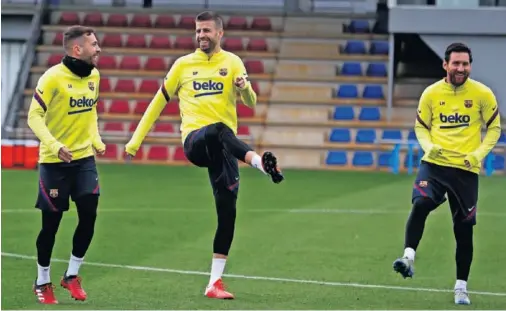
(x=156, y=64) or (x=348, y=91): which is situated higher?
(x=156, y=64)

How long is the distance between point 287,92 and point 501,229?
17426mm

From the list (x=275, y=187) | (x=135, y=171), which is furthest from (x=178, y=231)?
(x=135, y=171)

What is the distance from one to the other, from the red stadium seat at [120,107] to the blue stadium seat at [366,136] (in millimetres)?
6090

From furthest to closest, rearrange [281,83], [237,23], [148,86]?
[237,23] → [148,86] → [281,83]

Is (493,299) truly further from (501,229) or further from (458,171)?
(501,229)

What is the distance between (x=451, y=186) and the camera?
428 inches

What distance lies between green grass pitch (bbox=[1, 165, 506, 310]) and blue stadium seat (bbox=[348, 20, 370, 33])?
1183 cm

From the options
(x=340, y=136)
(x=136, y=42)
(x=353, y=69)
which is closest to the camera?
(x=340, y=136)

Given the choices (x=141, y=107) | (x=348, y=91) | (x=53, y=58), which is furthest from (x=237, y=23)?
(x=53, y=58)

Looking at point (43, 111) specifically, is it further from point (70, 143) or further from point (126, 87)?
point (126, 87)

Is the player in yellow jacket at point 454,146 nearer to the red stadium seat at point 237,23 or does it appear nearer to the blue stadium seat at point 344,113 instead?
the blue stadium seat at point 344,113

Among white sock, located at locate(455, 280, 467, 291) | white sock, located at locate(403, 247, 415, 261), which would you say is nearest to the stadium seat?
white sock, located at locate(455, 280, 467, 291)

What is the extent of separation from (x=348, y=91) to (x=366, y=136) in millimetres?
2073

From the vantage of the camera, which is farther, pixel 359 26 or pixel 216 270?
pixel 359 26
